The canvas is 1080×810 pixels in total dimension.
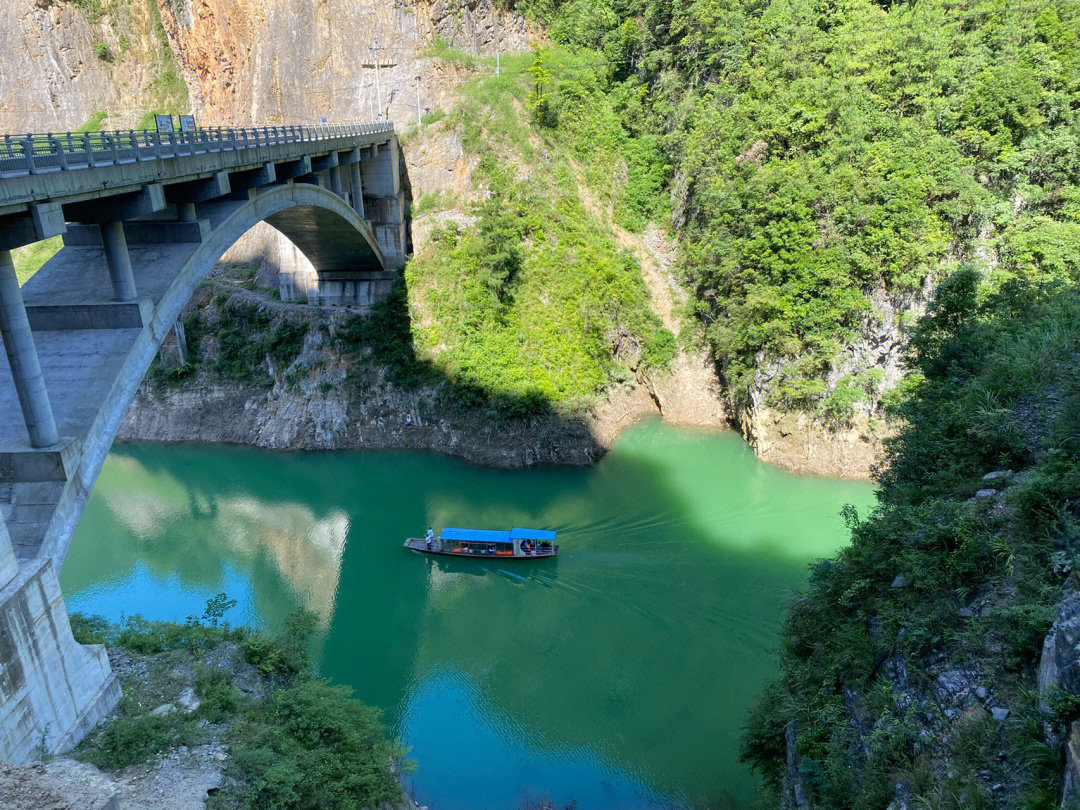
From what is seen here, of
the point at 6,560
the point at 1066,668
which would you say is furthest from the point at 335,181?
the point at 1066,668

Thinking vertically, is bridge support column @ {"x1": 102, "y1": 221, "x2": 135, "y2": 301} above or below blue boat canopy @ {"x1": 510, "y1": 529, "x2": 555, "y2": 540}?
above

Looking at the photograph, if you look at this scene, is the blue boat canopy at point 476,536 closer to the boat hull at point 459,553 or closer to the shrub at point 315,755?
the boat hull at point 459,553

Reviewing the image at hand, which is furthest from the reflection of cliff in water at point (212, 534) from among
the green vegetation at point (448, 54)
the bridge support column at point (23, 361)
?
the green vegetation at point (448, 54)

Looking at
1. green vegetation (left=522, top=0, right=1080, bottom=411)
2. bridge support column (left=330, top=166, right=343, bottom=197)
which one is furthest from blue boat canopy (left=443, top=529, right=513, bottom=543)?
bridge support column (left=330, top=166, right=343, bottom=197)

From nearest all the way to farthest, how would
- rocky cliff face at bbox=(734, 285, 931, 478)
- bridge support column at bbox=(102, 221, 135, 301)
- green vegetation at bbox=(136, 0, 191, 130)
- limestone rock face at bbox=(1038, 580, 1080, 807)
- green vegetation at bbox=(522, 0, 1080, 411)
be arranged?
limestone rock face at bbox=(1038, 580, 1080, 807) < bridge support column at bbox=(102, 221, 135, 301) < green vegetation at bbox=(522, 0, 1080, 411) < rocky cliff face at bbox=(734, 285, 931, 478) < green vegetation at bbox=(136, 0, 191, 130)

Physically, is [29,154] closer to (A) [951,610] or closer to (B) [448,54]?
(A) [951,610]

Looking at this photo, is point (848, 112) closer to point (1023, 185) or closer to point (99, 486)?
point (1023, 185)

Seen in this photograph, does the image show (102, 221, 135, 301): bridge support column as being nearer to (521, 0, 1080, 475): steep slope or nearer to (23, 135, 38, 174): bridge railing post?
(23, 135, 38, 174): bridge railing post
